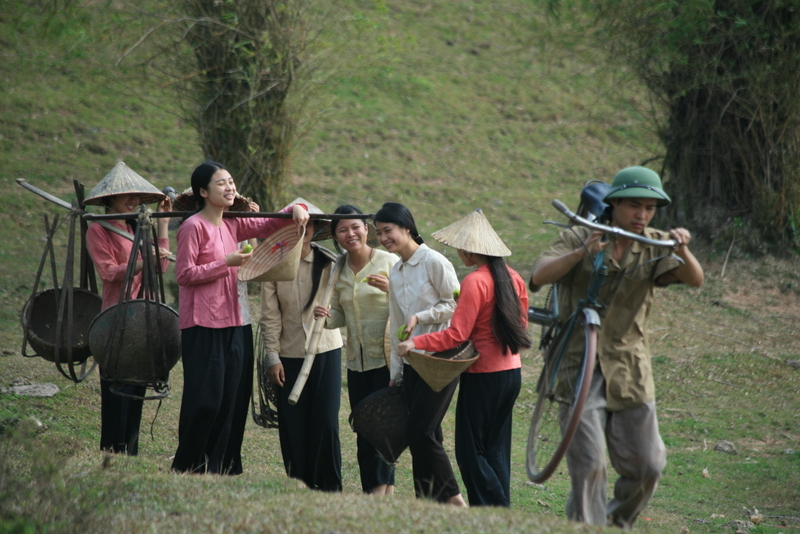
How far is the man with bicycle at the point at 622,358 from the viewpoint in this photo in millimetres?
3875

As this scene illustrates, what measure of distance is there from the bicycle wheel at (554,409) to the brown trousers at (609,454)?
3.8 inches

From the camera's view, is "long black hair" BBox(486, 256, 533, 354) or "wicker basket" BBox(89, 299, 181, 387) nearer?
"long black hair" BBox(486, 256, 533, 354)

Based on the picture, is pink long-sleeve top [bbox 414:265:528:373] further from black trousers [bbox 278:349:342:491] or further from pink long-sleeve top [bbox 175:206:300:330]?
pink long-sleeve top [bbox 175:206:300:330]

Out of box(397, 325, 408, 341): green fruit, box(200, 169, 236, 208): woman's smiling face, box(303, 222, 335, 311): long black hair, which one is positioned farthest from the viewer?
box(303, 222, 335, 311): long black hair

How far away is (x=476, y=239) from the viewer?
15.8 ft

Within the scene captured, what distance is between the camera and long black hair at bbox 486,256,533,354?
4.71 meters

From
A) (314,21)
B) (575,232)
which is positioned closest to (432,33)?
(314,21)

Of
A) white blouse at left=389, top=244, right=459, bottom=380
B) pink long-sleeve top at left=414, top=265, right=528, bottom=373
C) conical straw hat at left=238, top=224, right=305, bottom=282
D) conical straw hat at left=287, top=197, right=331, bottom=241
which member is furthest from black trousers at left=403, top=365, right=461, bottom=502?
conical straw hat at left=287, top=197, right=331, bottom=241

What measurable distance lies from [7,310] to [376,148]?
7.66m

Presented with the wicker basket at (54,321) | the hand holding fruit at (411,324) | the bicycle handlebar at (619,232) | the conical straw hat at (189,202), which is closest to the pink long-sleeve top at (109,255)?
the wicker basket at (54,321)

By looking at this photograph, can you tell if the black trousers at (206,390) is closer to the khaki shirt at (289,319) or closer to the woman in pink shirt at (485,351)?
the khaki shirt at (289,319)

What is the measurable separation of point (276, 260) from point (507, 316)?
Answer: 1384 mm

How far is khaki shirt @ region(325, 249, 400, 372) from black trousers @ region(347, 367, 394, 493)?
6cm

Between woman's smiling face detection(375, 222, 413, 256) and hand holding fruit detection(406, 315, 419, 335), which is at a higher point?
woman's smiling face detection(375, 222, 413, 256)
